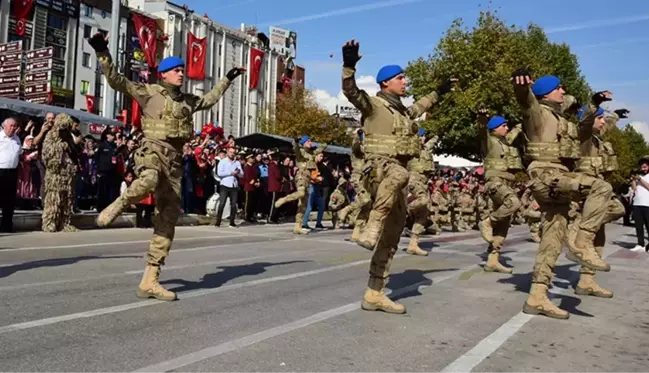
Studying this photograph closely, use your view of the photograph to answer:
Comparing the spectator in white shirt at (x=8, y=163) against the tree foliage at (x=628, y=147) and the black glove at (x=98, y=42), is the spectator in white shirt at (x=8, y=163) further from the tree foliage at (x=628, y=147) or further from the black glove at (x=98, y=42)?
the tree foliage at (x=628, y=147)

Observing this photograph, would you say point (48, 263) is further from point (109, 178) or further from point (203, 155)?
point (203, 155)

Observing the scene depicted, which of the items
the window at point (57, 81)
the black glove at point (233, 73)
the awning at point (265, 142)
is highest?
the window at point (57, 81)

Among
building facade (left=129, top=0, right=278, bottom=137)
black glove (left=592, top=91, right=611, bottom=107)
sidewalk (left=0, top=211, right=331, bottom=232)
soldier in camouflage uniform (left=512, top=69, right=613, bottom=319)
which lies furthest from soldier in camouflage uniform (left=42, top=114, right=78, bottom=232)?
building facade (left=129, top=0, right=278, bottom=137)

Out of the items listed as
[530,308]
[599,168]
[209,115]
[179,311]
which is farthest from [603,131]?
[209,115]

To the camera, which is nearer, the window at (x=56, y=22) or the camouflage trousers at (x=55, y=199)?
the camouflage trousers at (x=55, y=199)

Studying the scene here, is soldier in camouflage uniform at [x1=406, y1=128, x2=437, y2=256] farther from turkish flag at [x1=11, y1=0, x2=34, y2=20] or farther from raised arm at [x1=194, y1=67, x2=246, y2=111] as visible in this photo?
turkish flag at [x1=11, y1=0, x2=34, y2=20]

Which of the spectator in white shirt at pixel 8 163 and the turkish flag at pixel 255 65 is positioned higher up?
the turkish flag at pixel 255 65

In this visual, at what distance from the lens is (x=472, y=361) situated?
15.0 feet

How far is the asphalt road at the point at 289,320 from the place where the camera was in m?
4.38

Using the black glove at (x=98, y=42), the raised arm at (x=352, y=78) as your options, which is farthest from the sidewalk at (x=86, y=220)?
the raised arm at (x=352, y=78)

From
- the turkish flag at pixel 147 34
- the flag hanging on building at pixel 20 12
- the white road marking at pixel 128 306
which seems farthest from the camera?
the turkish flag at pixel 147 34

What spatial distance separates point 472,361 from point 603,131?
19.8 feet

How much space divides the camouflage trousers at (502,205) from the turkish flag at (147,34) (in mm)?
54544

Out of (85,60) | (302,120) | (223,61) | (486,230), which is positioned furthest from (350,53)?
(223,61)
